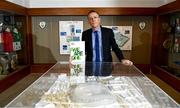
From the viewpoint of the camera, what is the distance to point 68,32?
429 cm

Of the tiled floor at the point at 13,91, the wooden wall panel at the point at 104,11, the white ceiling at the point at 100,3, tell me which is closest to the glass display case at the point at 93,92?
the tiled floor at the point at 13,91

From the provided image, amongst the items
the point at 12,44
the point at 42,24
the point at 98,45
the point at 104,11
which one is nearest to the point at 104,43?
the point at 98,45

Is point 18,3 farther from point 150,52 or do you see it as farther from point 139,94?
point 139,94

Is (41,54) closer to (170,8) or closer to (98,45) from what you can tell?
(98,45)

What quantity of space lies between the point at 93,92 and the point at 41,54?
3.32 m

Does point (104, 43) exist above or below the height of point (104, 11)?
below

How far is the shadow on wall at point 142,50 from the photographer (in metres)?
4.29

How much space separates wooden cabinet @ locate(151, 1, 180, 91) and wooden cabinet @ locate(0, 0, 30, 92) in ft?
8.11

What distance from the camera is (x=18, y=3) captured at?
384 centimetres

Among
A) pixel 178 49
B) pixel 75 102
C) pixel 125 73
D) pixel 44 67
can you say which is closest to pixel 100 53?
pixel 125 73

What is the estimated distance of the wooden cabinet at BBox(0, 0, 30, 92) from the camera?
11.0ft

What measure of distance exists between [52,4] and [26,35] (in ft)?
2.57

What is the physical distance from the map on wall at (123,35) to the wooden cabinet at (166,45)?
46 cm

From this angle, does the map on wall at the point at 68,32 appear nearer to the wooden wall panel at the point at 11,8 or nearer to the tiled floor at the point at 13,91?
the wooden wall panel at the point at 11,8
